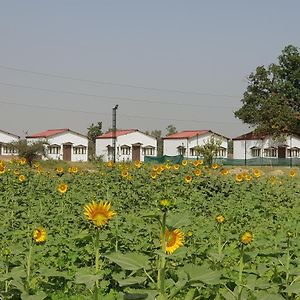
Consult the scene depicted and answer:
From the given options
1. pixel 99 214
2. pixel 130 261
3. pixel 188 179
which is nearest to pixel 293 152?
pixel 188 179

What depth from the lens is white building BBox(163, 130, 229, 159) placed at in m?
58.5

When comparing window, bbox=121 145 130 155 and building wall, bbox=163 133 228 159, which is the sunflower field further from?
window, bbox=121 145 130 155

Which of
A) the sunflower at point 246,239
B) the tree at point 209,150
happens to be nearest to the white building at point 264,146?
the tree at point 209,150

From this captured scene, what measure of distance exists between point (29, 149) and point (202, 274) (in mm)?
34035

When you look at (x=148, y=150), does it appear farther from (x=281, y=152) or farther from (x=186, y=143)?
(x=281, y=152)

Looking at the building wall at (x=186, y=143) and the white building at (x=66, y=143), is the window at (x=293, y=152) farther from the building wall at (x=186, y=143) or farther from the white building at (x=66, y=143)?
the white building at (x=66, y=143)

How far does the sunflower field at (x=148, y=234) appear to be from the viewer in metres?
2.44

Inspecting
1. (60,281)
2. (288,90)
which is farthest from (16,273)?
(288,90)

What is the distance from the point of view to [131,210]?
8.64m

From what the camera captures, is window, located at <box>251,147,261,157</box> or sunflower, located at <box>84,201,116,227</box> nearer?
sunflower, located at <box>84,201,116,227</box>

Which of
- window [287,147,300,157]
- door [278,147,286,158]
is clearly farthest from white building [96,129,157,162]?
window [287,147,300,157]

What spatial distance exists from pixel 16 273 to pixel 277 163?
44804 mm

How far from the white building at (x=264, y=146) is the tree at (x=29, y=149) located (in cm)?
2324

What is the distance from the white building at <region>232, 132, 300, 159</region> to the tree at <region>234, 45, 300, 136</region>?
2200mm
